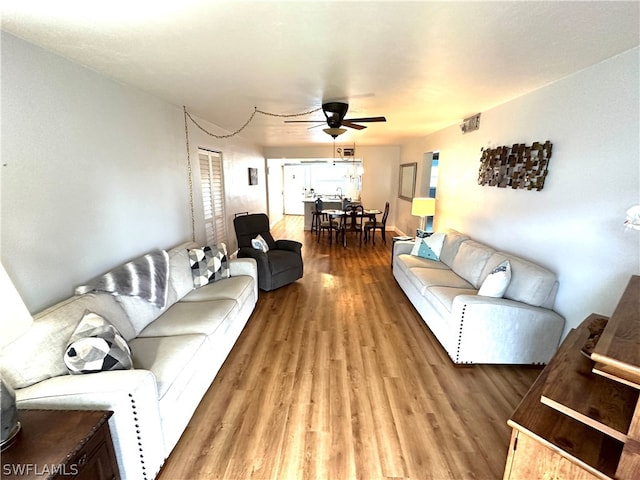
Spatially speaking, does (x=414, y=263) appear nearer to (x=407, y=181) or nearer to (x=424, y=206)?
(x=424, y=206)

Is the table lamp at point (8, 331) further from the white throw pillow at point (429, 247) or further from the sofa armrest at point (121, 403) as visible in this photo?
the white throw pillow at point (429, 247)

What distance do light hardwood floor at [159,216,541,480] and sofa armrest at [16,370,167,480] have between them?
261mm

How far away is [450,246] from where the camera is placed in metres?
3.95

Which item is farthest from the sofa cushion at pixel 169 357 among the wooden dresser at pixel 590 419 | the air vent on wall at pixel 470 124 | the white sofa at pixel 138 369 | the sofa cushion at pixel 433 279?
the air vent on wall at pixel 470 124

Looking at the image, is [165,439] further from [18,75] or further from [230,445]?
[18,75]

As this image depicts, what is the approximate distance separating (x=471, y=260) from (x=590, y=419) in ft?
7.63

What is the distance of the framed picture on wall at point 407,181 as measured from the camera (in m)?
6.75

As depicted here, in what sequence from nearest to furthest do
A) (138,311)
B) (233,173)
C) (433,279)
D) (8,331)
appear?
(8,331) < (138,311) < (433,279) < (233,173)

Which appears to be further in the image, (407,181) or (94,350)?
(407,181)

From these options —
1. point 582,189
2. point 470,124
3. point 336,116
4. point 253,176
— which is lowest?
point 582,189

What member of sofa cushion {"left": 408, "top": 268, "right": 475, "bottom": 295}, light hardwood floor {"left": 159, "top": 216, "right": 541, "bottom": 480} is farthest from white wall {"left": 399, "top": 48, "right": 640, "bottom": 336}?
light hardwood floor {"left": 159, "top": 216, "right": 541, "bottom": 480}

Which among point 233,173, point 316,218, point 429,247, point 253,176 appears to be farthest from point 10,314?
point 316,218

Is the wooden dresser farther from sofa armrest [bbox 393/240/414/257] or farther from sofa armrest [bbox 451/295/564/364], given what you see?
sofa armrest [bbox 393/240/414/257]

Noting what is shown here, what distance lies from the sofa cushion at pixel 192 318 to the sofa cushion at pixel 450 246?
281 centimetres
